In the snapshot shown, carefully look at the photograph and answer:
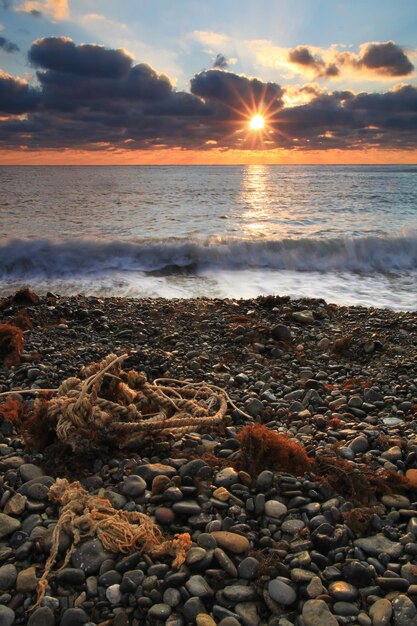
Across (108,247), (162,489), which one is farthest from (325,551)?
(108,247)

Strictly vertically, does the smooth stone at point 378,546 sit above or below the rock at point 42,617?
above

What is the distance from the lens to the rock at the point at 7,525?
2543 mm

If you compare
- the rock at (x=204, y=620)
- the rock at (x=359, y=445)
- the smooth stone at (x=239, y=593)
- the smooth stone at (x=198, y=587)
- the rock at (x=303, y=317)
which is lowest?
the rock at (x=204, y=620)

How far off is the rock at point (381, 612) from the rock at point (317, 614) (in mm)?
186

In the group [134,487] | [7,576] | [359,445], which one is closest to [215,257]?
[359,445]

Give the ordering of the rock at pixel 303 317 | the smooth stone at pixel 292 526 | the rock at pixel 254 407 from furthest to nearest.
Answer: the rock at pixel 303 317 < the rock at pixel 254 407 < the smooth stone at pixel 292 526

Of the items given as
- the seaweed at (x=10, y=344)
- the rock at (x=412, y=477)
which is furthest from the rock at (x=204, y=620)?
the seaweed at (x=10, y=344)

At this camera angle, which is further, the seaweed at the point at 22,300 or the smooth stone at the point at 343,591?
the seaweed at the point at 22,300

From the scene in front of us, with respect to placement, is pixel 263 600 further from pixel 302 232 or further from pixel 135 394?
pixel 302 232

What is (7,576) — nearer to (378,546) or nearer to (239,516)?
(239,516)

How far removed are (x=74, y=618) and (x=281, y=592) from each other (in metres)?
0.96

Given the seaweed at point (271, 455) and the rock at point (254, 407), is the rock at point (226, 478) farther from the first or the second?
the rock at point (254, 407)

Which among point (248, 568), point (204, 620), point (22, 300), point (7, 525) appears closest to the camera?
point (204, 620)

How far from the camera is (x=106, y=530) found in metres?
2.50
